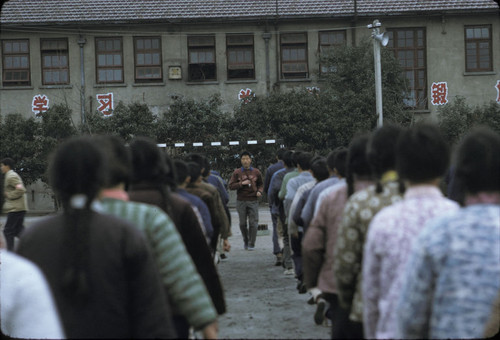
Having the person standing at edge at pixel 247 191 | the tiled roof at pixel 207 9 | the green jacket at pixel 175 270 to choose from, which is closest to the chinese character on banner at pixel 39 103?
the tiled roof at pixel 207 9

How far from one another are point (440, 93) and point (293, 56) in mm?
6549

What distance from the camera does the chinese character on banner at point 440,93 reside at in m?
32.2

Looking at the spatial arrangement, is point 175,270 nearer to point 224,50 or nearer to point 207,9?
point 224,50

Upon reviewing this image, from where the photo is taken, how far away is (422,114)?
3219 centimetres

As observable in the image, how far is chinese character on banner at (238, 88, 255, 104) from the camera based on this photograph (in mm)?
30234

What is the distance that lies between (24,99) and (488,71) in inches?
789

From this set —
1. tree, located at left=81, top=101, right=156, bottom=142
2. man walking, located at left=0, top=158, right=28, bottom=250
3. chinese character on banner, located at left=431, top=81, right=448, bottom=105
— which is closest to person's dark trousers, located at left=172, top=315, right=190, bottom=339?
man walking, located at left=0, top=158, right=28, bottom=250

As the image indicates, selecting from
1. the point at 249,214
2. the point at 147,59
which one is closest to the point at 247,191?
the point at 249,214

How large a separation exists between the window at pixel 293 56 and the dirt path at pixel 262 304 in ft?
66.0

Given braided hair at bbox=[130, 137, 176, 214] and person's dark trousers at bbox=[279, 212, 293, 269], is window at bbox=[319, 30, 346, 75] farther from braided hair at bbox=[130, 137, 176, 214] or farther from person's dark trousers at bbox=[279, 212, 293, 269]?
braided hair at bbox=[130, 137, 176, 214]

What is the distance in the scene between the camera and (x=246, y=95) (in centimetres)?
3131

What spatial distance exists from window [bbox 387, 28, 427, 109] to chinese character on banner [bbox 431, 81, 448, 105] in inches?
15.1

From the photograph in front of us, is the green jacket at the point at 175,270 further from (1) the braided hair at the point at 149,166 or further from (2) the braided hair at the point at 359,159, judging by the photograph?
(2) the braided hair at the point at 359,159

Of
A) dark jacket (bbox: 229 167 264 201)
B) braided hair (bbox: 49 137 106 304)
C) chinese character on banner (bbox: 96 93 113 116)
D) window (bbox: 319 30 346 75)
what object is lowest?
dark jacket (bbox: 229 167 264 201)
